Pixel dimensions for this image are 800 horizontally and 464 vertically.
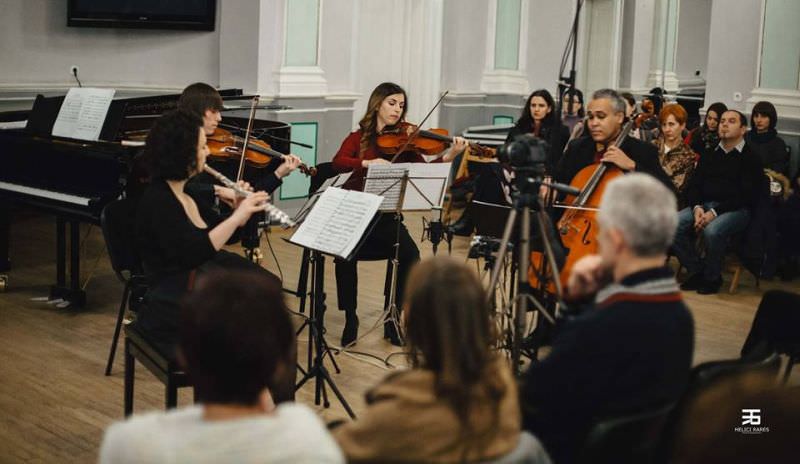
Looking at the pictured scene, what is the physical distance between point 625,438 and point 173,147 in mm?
2046

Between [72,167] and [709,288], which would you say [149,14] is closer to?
[72,167]

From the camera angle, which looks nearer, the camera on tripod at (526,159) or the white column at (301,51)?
the camera on tripod at (526,159)

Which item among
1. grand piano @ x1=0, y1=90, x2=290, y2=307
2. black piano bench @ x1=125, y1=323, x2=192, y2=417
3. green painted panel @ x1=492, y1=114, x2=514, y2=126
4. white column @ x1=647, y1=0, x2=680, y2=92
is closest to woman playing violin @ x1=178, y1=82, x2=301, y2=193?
grand piano @ x1=0, y1=90, x2=290, y2=307

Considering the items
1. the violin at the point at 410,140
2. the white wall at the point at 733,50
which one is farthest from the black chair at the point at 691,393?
the white wall at the point at 733,50

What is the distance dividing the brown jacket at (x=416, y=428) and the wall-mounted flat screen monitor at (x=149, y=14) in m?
7.09

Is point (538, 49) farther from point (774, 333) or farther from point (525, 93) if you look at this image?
point (774, 333)

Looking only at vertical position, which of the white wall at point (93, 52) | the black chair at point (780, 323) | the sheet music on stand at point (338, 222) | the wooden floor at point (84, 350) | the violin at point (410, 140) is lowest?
the wooden floor at point (84, 350)

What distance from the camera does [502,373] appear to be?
197 centimetres

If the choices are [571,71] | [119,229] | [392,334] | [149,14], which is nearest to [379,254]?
[392,334]

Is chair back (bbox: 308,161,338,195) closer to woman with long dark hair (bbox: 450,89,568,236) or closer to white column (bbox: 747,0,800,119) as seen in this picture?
woman with long dark hair (bbox: 450,89,568,236)

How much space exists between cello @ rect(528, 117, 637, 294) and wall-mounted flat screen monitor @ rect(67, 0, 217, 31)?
4861mm

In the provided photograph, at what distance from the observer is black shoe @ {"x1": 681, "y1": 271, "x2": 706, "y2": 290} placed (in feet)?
21.8

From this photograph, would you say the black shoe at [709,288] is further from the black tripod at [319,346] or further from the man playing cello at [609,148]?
the black tripod at [319,346]

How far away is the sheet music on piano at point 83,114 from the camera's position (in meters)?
5.44
